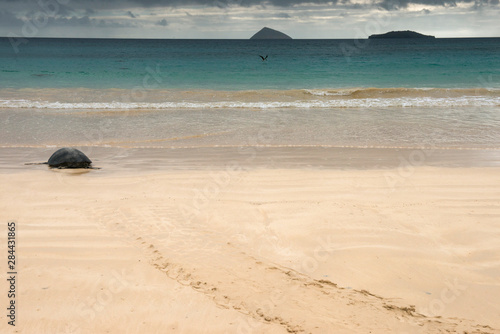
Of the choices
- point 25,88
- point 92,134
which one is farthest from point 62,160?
point 25,88

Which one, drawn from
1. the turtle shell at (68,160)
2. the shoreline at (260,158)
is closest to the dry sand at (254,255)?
the turtle shell at (68,160)

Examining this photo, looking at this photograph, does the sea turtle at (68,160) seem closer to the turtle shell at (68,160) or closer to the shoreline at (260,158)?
the turtle shell at (68,160)

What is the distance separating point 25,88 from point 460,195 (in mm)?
22743

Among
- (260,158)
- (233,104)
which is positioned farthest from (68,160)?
(233,104)

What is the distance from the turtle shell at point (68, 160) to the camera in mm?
7922

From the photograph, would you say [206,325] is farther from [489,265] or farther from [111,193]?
[111,193]

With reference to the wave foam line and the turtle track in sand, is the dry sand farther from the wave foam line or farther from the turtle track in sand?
the wave foam line

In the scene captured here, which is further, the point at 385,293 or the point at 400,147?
the point at 400,147

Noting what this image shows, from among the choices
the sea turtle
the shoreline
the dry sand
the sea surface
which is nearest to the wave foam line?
the sea surface

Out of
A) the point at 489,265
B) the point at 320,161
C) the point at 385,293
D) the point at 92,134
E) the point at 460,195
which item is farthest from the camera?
the point at 92,134

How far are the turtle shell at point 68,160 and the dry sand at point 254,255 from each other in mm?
747

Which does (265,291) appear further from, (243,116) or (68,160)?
(243,116)

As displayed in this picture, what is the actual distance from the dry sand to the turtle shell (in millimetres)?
747

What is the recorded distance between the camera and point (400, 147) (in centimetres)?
1019
